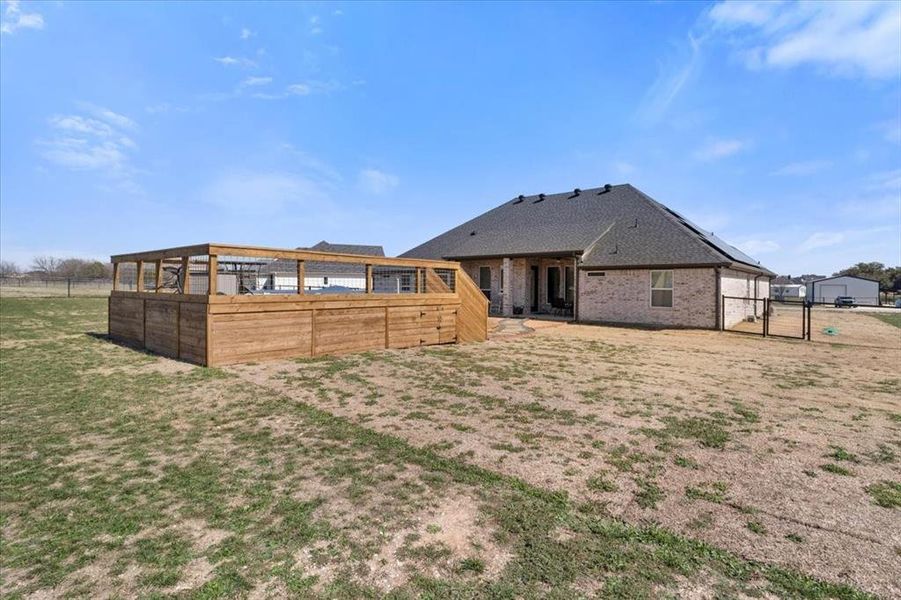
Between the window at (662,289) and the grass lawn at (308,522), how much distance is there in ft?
40.0

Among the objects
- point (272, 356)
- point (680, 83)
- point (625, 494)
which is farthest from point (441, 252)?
point (625, 494)

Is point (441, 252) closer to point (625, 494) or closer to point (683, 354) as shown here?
point (683, 354)

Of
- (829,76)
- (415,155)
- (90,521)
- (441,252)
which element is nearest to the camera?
(90,521)

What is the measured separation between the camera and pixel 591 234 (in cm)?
1952

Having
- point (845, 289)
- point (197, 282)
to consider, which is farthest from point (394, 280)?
point (845, 289)

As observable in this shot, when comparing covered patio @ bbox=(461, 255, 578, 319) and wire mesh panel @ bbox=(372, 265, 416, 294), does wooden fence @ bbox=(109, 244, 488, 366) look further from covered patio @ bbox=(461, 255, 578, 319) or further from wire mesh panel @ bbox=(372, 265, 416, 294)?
covered patio @ bbox=(461, 255, 578, 319)

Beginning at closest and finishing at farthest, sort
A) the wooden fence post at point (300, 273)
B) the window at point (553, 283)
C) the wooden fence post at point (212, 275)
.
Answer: the wooden fence post at point (212, 275), the wooden fence post at point (300, 273), the window at point (553, 283)

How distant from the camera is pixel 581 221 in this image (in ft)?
68.9

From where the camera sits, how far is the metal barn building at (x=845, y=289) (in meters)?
47.3

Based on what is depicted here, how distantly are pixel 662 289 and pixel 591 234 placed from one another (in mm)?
4500

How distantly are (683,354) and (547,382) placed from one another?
4.98 meters

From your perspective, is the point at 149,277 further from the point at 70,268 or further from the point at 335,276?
the point at 70,268

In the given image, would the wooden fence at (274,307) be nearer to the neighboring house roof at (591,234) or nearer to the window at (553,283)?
the neighboring house roof at (591,234)

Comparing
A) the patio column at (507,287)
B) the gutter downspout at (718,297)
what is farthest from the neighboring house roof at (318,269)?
the gutter downspout at (718,297)
